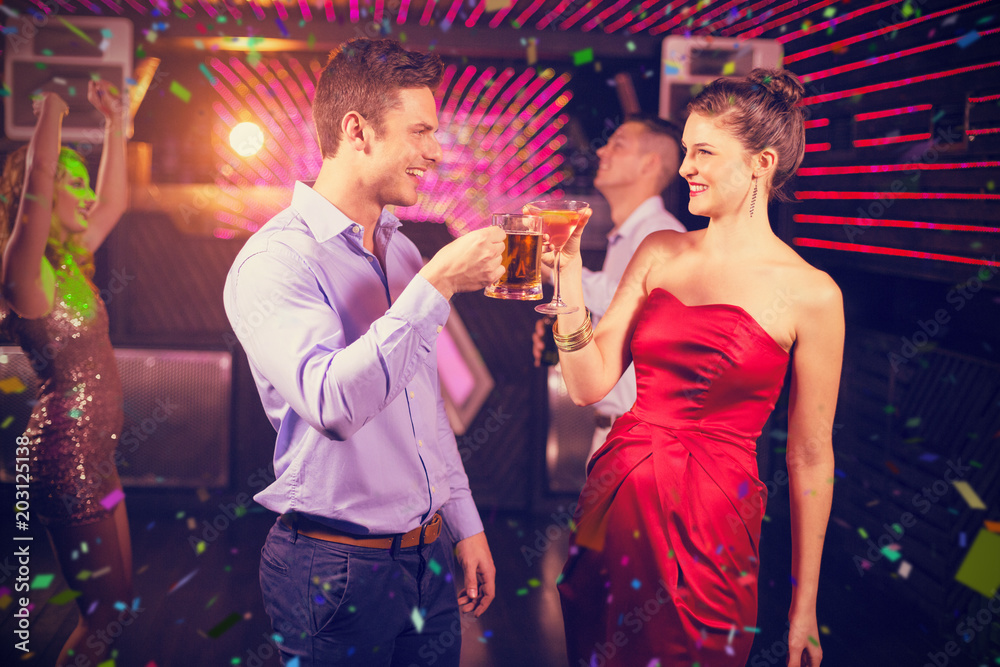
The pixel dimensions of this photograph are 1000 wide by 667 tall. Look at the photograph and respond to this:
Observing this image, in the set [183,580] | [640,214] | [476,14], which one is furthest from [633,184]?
[183,580]

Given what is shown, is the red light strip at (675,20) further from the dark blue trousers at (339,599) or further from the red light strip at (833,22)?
the dark blue trousers at (339,599)

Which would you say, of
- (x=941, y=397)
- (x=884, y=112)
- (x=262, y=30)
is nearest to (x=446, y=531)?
(x=941, y=397)

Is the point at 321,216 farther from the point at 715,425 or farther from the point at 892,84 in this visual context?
the point at 892,84

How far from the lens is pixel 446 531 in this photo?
167cm

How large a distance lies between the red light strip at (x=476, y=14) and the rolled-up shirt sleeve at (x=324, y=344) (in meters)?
2.59

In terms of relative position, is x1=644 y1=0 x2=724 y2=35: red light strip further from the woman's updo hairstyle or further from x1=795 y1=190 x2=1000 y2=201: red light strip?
the woman's updo hairstyle

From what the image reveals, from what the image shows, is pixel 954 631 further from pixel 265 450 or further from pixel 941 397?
pixel 265 450

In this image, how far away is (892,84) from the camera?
9.02 ft

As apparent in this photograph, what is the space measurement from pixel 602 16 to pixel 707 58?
0.84 m

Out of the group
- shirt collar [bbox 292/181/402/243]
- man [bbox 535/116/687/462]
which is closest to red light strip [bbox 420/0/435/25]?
→ man [bbox 535/116/687/462]

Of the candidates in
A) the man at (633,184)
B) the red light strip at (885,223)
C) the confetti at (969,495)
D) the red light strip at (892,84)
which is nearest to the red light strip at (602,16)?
the man at (633,184)

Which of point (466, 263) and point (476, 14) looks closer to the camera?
point (466, 263)

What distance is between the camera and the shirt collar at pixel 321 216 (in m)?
1.41

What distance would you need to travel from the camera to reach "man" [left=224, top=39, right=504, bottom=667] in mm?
1279
